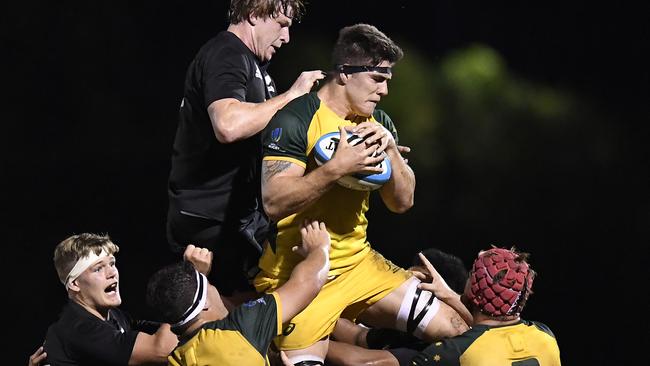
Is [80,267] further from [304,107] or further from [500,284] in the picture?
[500,284]

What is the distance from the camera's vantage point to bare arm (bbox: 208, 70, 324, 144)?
4.00 metres

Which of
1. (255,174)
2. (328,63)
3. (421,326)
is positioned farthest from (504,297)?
(328,63)

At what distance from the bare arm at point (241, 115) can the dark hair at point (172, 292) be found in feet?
2.01

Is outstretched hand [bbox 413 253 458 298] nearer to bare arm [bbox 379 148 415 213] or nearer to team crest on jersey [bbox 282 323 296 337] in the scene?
bare arm [bbox 379 148 415 213]

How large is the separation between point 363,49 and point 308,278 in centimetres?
88

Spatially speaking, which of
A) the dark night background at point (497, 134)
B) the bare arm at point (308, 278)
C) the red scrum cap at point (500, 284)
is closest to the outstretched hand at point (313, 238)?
the bare arm at point (308, 278)

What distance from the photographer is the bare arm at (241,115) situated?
400 centimetres

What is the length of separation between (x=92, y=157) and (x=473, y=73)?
7.94 ft

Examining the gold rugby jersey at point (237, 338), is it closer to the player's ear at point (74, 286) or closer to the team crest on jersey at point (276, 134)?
the team crest on jersey at point (276, 134)

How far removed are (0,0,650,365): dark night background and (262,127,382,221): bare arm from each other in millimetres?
2577

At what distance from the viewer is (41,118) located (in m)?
6.17

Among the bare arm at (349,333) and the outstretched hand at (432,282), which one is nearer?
the outstretched hand at (432,282)

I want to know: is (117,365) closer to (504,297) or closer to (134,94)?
(504,297)

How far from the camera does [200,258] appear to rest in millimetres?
4316
